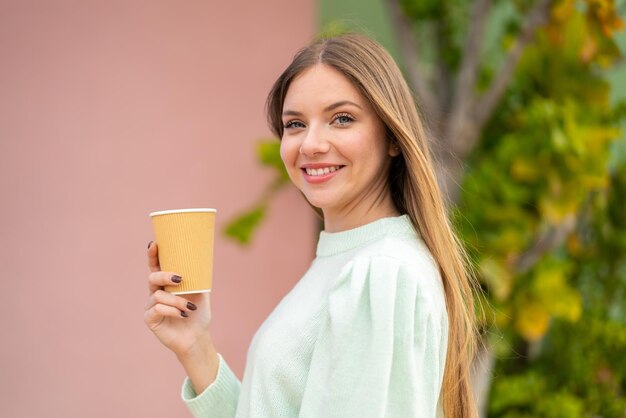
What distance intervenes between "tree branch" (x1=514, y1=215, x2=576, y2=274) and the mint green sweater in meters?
2.63

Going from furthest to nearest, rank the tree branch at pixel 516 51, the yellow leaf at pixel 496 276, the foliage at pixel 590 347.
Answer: the foliage at pixel 590 347 → the yellow leaf at pixel 496 276 → the tree branch at pixel 516 51

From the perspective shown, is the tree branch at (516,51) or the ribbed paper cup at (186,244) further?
the tree branch at (516,51)

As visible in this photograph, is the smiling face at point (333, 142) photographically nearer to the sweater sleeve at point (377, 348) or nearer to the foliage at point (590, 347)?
the sweater sleeve at point (377, 348)

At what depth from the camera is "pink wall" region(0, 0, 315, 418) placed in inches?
135

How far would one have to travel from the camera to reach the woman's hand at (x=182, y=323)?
5.26 ft

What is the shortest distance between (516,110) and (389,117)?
10.5ft

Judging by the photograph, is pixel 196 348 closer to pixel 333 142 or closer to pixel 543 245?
pixel 333 142

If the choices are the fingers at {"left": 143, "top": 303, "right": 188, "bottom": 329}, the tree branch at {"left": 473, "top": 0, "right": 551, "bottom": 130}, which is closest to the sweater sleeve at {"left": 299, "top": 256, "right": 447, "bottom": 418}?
the fingers at {"left": 143, "top": 303, "right": 188, "bottom": 329}

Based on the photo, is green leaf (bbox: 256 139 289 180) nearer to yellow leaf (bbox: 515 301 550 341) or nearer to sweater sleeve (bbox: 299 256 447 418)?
yellow leaf (bbox: 515 301 550 341)

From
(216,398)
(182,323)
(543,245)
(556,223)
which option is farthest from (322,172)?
(543,245)

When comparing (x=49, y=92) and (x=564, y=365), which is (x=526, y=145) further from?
(x=49, y=92)

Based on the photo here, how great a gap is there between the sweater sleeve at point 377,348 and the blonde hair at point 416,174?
15 centimetres

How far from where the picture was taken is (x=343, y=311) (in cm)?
135

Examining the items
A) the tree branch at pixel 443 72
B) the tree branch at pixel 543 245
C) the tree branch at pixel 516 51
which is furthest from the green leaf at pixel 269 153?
the tree branch at pixel 543 245
